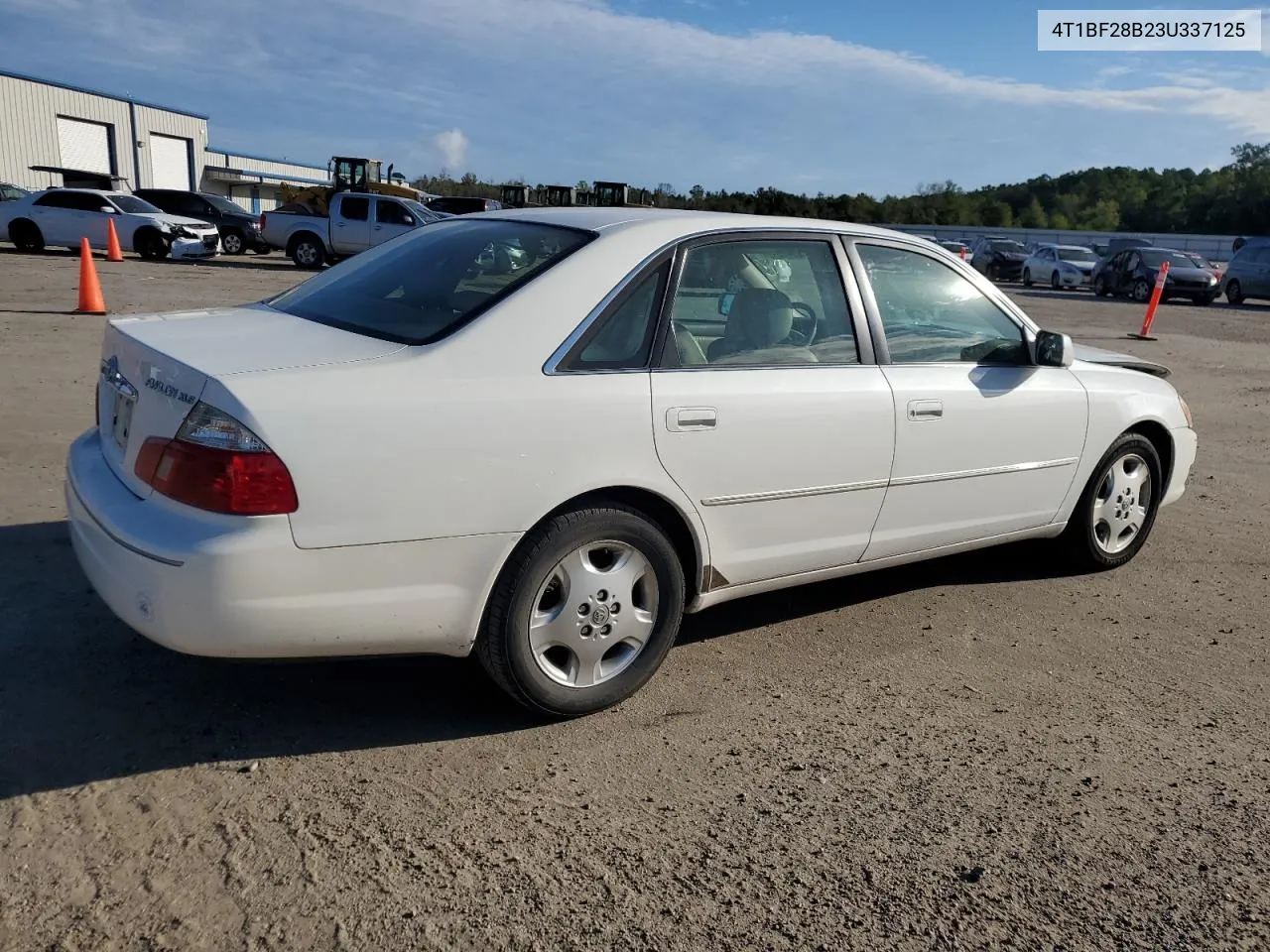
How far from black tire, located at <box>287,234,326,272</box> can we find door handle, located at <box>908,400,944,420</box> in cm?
2335

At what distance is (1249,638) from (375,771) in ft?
11.7

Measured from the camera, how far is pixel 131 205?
25484 millimetres

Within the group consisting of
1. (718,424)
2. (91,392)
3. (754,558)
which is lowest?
(91,392)

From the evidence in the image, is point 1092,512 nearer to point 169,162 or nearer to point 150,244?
point 150,244

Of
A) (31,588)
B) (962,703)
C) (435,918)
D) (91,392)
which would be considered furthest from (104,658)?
(91,392)

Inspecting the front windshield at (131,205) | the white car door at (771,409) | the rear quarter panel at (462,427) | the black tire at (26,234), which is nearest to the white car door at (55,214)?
the black tire at (26,234)

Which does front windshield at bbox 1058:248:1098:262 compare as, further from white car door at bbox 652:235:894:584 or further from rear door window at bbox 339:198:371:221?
white car door at bbox 652:235:894:584

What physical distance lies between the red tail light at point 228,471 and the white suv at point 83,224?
2435cm

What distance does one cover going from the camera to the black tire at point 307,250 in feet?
83.4

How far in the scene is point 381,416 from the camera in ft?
9.58

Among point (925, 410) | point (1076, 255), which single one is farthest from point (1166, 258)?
point (925, 410)

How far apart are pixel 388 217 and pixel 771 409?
22.7 metres

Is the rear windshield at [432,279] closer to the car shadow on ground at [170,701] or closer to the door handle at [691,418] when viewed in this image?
the door handle at [691,418]

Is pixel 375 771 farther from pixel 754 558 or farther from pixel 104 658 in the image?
pixel 754 558
